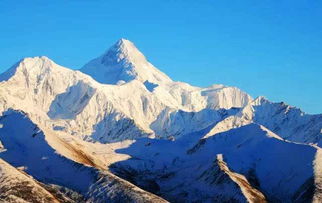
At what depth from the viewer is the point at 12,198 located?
198 metres

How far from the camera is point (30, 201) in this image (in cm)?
19912

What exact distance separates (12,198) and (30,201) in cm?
503
